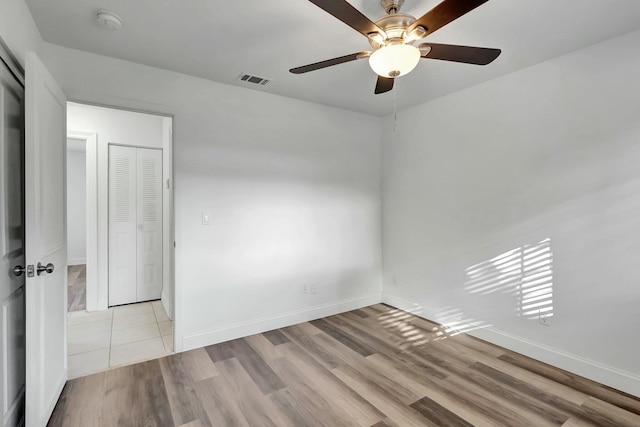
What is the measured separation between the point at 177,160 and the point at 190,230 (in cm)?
64

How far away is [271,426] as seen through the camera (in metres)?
1.89

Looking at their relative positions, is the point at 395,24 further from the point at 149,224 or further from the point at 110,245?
the point at 110,245

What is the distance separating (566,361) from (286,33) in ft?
10.8

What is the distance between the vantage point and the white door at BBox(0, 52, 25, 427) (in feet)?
5.23

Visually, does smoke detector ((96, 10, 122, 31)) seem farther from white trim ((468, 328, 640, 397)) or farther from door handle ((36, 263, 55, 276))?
white trim ((468, 328, 640, 397))

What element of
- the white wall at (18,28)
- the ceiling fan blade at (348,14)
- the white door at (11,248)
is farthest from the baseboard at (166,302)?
the ceiling fan blade at (348,14)

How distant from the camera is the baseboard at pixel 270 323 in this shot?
9.48 feet

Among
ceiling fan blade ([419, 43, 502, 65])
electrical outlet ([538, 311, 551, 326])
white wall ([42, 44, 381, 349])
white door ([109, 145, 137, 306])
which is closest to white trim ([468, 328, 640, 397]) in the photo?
electrical outlet ([538, 311, 551, 326])

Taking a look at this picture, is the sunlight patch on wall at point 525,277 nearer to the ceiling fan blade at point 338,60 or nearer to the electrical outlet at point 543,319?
the electrical outlet at point 543,319

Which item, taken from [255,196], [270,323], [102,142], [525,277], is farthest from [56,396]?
[525,277]

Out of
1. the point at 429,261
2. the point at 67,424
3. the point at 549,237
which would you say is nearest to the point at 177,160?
the point at 67,424

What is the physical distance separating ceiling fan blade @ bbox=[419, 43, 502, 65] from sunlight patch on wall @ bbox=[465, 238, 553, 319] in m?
1.73

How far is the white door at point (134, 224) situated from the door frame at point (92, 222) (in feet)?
0.53

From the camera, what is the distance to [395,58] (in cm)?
154
